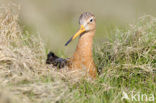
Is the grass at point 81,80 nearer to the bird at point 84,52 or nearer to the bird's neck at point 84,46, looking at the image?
the bird at point 84,52

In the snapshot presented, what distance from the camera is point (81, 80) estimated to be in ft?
18.5

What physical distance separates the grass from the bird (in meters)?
0.25

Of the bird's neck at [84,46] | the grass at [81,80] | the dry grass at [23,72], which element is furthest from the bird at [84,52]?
the dry grass at [23,72]

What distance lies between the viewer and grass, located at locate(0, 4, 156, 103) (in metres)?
4.78

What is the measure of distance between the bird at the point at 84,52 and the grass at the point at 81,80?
0.25 meters

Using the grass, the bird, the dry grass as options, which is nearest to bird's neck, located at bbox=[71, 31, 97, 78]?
the bird

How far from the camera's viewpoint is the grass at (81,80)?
478 centimetres

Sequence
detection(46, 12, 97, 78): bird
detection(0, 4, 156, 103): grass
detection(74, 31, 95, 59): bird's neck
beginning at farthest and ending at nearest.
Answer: detection(74, 31, 95, 59): bird's neck
detection(46, 12, 97, 78): bird
detection(0, 4, 156, 103): grass

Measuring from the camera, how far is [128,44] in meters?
6.61

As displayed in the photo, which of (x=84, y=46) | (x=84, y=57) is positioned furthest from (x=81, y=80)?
(x=84, y=46)

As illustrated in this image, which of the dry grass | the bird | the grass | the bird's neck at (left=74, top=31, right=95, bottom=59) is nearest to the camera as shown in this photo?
the dry grass

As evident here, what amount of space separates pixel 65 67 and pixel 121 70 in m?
0.95

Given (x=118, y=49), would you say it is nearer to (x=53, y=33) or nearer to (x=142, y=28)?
(x=142, y=28)

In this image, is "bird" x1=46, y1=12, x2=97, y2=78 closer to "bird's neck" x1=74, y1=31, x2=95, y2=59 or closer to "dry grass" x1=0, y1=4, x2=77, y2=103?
"bird's neck" x1=74, y1=31, x2=95, y2=59
